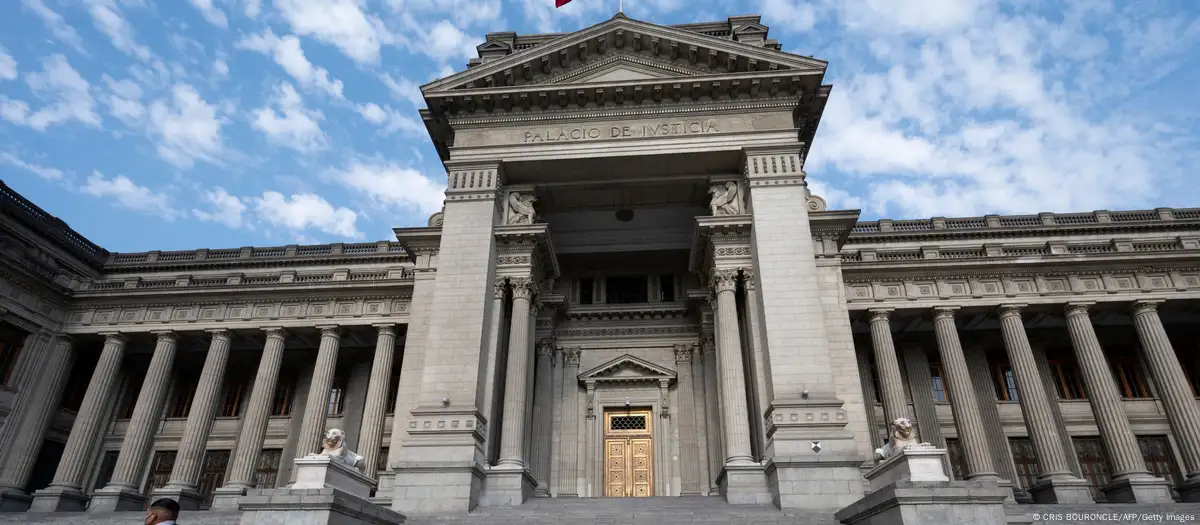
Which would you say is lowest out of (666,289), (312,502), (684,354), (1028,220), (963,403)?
(312,502)

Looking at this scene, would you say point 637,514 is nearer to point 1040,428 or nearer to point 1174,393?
point 1040,428

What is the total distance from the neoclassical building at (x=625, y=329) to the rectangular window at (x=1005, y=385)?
171 mm

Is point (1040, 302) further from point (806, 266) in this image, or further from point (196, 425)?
point (196, 425)

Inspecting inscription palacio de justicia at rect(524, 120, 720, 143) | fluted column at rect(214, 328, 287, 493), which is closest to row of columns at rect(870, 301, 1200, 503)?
inscription palacio de justicia at rect(524, 120, 720, 143)

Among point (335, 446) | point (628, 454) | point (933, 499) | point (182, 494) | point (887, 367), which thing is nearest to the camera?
point (933, 499)

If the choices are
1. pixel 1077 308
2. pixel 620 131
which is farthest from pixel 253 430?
pixel 1077 308

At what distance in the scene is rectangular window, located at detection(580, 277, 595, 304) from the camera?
95.0 ft

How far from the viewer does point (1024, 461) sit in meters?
28.5

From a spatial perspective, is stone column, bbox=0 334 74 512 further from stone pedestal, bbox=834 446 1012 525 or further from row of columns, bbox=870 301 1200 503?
row of columns, bbox=870 301 1200 503

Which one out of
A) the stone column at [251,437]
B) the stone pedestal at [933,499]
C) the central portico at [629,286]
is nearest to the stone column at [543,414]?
the central portico at [629,286]

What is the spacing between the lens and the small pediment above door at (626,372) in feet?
87.5

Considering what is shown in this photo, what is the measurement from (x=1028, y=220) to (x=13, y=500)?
46.8 m

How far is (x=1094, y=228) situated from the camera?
32406 mm

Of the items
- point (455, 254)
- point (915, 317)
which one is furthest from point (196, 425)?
point (915, 317)
